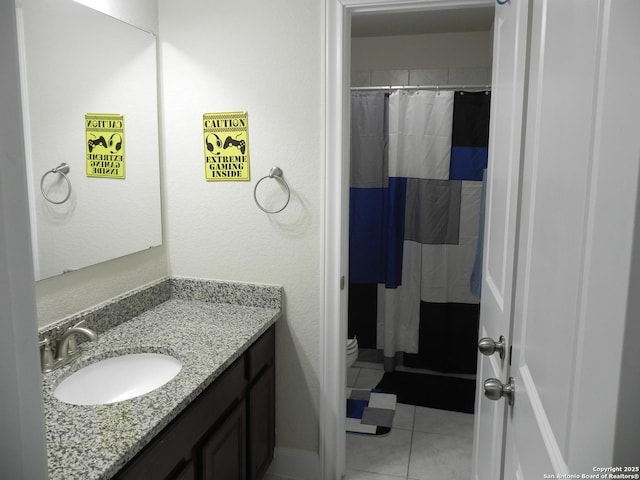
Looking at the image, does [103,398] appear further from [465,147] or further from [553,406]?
[465,147]

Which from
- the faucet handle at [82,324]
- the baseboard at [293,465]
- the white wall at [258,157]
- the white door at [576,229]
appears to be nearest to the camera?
the white door at [576,229]

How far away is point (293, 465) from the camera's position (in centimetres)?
235

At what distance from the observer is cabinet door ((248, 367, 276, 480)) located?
201 centimetres

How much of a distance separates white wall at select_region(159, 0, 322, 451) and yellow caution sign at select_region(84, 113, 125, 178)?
11.7 inches

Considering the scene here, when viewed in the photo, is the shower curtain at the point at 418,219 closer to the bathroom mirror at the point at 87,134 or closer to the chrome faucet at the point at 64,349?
the bathroom mirror at the point at 87,134

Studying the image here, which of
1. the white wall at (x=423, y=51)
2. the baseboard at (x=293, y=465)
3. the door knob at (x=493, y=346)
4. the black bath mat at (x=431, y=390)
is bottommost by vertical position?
the black bath mat at (x=431, y=390)

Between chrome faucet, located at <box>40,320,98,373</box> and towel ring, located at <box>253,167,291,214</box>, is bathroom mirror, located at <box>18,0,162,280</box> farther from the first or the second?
towel ring, located at <box>253,167,291,214</box>

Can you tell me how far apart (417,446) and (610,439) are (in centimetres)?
230

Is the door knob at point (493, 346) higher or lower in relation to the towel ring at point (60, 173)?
lower

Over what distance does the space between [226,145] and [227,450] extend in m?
1.23

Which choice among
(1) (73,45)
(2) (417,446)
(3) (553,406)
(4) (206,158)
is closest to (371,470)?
(2) (417,446)

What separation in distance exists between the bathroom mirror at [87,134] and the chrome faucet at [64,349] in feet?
0.72

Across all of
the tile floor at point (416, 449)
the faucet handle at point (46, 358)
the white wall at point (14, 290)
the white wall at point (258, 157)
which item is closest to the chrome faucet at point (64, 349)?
the faucet handle at point (46, 358)

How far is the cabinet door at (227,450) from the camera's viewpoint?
163 cm
